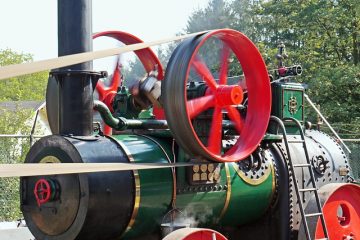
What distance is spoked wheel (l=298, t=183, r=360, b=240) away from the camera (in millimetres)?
5262

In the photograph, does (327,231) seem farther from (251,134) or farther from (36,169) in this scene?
(36,169)

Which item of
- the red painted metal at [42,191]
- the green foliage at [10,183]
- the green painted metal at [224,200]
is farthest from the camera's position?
the green foliage at [10,183]

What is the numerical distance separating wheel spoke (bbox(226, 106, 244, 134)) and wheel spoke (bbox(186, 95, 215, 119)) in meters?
0.20

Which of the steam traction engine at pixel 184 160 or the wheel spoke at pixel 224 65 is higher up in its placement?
the wheel spoke at pixel 224 65

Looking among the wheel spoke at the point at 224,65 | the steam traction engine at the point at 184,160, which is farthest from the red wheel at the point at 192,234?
the wheel spoke at the point at 224,65

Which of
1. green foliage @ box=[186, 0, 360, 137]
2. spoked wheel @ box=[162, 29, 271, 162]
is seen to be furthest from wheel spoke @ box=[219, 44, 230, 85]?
green foliage @ box=[186, 0, 360, 137]

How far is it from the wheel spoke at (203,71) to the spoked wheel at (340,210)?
1.48 m

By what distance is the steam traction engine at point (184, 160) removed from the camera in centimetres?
399

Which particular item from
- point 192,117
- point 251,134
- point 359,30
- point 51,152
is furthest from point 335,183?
point 359,30

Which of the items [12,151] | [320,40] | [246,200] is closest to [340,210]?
[246,200]

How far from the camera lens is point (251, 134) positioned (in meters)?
4.41

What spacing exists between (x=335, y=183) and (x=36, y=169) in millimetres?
3335

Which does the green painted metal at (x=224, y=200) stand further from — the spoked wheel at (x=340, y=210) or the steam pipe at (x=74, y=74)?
the steam pipe at (x=74, y=74)

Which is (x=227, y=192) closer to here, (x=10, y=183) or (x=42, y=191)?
(x=42, y=191)
